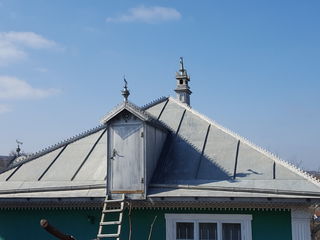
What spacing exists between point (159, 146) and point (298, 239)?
4.40 metres

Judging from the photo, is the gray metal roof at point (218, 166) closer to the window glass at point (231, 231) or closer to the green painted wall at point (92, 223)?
the green painted wall at point (92, 223)

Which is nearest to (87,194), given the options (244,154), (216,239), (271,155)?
(216,239)

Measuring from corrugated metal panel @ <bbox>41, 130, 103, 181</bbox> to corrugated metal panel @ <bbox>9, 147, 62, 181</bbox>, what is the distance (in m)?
0.30

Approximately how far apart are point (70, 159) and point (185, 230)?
447 centimetres

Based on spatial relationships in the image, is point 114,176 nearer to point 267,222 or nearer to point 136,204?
point 136,204

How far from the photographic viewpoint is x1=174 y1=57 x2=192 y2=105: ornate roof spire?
14.5 metres

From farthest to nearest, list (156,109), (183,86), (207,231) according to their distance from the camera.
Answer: (183,86) → (156,109) → (207,231)

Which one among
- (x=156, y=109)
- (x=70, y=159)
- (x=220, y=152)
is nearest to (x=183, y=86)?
(x=156, y=109)

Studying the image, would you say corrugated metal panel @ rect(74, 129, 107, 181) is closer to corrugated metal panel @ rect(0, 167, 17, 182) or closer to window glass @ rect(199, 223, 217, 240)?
corrugated metal panel @ rect(0, 167, 17, 182)

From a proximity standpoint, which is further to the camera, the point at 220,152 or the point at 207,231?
the point at 220,152

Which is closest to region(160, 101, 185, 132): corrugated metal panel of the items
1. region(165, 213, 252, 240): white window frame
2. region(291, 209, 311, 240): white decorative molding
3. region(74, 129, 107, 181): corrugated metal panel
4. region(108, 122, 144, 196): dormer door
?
region(74, 129, 107, 181): corrugated metal panel

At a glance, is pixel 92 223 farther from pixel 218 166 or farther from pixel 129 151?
pixel 218 166

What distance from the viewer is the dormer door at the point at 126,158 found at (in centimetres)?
967

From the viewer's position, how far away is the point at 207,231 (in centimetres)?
942
